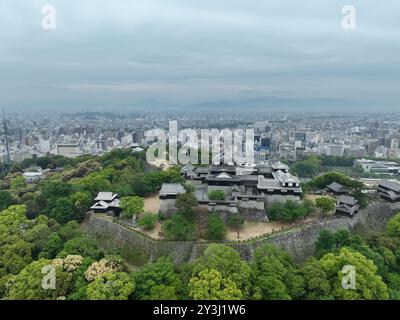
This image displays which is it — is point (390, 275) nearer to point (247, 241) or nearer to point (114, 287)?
point (247, 241)

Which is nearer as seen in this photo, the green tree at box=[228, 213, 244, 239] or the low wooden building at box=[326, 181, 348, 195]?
the green tree at box=[228, 213, 244, 239]

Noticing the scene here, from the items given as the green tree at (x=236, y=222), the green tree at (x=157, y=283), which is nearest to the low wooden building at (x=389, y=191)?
the green tree at (x=236, y=222)

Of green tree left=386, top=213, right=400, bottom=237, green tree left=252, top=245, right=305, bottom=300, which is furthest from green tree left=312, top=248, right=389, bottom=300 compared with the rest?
green tree left=386, top=213, right=400, bottom=237

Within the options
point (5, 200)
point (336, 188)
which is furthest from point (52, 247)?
point (336, 188)

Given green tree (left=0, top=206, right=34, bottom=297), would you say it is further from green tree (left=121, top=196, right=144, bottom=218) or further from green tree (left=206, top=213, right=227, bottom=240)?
green tree (left=206, top=213, right=227, bottom=240)

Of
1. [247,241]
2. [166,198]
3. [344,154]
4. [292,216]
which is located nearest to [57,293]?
[166,198]
